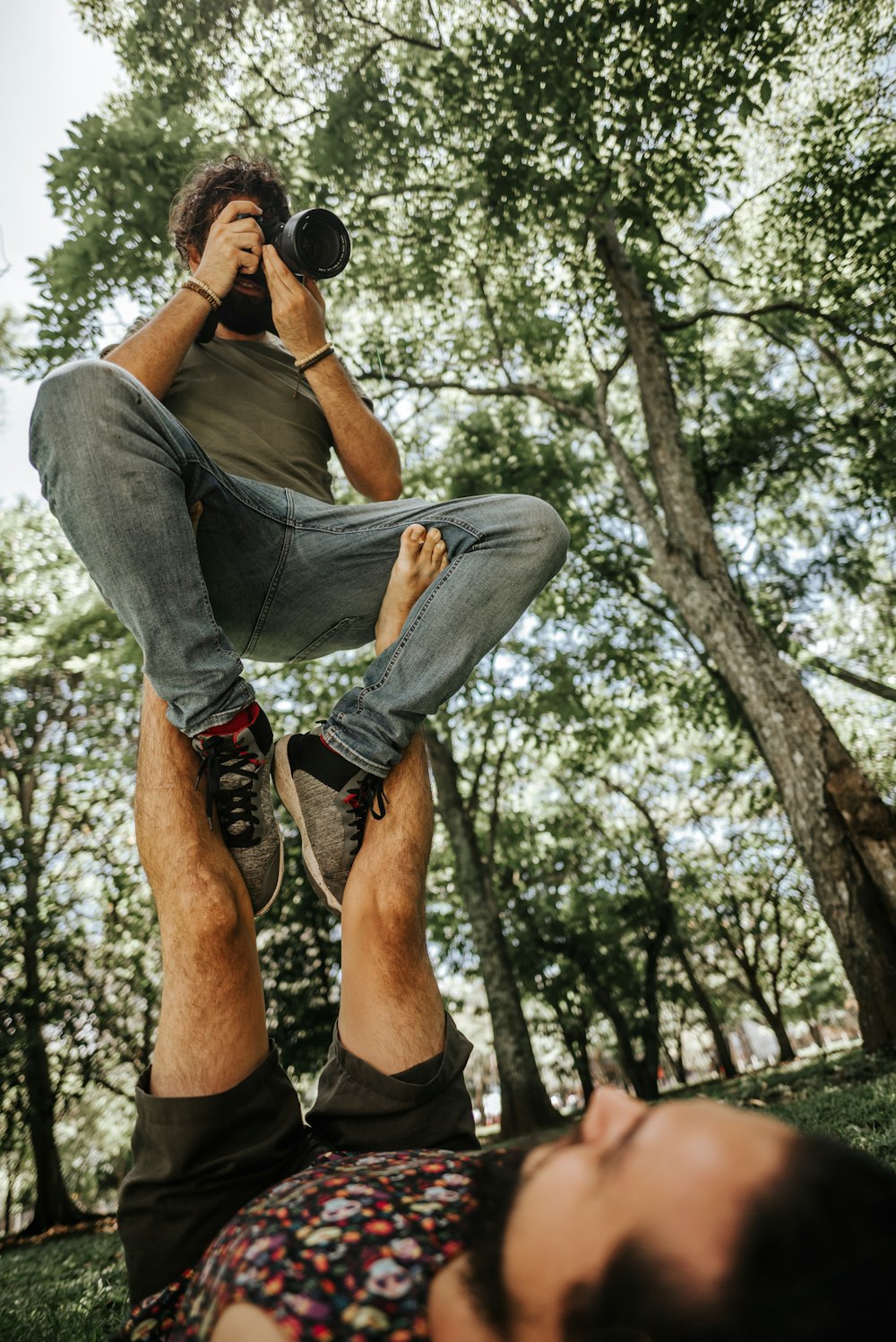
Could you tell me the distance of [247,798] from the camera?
1.73 meters

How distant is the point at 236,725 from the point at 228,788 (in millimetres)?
139

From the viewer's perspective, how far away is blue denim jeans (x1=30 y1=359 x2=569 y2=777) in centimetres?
162

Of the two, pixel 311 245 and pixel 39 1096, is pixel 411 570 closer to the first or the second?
pixel 311 245

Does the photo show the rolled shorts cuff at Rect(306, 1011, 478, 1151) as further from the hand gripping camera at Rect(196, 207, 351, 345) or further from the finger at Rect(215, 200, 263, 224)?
the finger at Rect(215, 200, 263, 224)

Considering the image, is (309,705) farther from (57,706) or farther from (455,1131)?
(455,1131)

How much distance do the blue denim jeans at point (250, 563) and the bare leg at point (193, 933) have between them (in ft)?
0.46

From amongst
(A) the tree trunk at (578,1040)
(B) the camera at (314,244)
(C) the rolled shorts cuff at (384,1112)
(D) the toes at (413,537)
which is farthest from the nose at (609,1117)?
(A) the tree trunk at (578,1040)

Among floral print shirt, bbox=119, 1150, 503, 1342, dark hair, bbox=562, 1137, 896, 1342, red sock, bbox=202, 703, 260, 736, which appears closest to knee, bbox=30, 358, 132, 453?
red sock, bbox=202, 703, 260, 736

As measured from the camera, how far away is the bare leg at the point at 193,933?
1462 millimetres

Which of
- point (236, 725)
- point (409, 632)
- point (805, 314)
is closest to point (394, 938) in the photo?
point (236, 725)

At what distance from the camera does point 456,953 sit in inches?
709

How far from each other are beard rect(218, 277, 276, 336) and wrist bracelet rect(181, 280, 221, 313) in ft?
0.59

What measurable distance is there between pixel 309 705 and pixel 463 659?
10.6m

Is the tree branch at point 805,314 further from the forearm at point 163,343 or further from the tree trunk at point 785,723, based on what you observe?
the forearm at point 163,343
